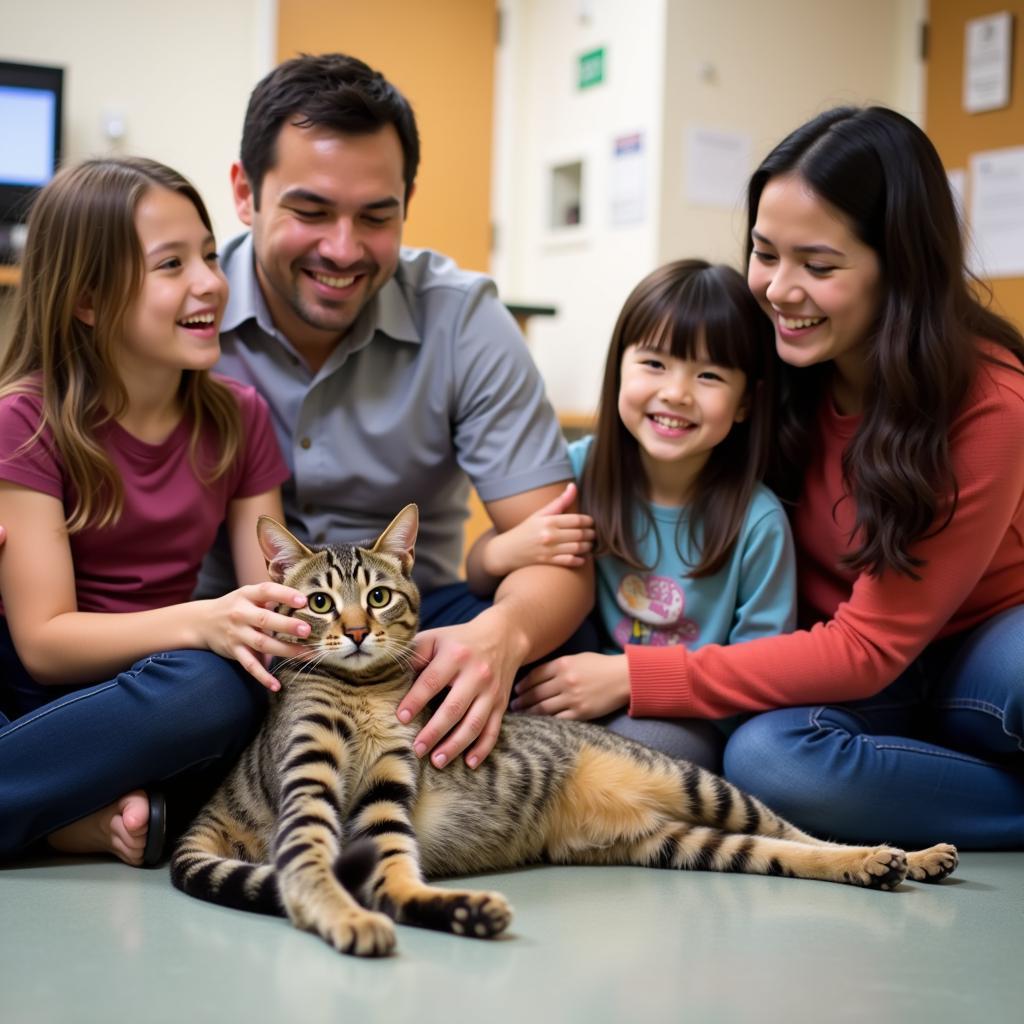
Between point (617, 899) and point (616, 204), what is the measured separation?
12.4ft

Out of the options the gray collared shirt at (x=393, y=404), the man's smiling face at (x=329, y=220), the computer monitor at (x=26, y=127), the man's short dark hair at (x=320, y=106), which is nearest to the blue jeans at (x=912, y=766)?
the gray collared shirt at (x=393, y=404)

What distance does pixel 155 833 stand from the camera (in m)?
1.66

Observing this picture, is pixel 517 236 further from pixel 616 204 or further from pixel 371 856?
pixel 371 856

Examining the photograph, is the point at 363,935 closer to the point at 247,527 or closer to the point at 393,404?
the point at 247,527

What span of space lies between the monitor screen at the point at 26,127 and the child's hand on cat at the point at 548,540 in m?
2.86

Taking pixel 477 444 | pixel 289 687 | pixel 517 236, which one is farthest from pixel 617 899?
pixel 517 236

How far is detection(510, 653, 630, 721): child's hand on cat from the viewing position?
1979 millimetres

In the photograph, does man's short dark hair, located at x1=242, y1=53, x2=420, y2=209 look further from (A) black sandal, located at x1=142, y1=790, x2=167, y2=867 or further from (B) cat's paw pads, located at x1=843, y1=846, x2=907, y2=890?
(B) cat's paw pads, located at x1=843, y1=846, x2=907, y2=890

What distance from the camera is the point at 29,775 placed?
1599mm

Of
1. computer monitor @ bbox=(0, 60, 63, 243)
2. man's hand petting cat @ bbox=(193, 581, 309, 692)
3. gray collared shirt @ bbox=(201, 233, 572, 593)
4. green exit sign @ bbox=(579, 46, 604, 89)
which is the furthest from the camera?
green exit sign @ bbox=(579, 46, 604, 89)

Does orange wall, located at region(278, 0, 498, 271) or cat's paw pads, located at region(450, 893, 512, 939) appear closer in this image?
cat's paw pads, located at region(450, 893, 512, 939)

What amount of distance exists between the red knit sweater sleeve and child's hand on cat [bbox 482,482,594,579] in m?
0.22

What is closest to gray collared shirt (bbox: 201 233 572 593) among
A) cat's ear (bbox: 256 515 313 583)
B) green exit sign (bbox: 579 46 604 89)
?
cat's ear (bbox: 256 515 313 583)

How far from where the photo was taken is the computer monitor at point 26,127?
13.5 ft
